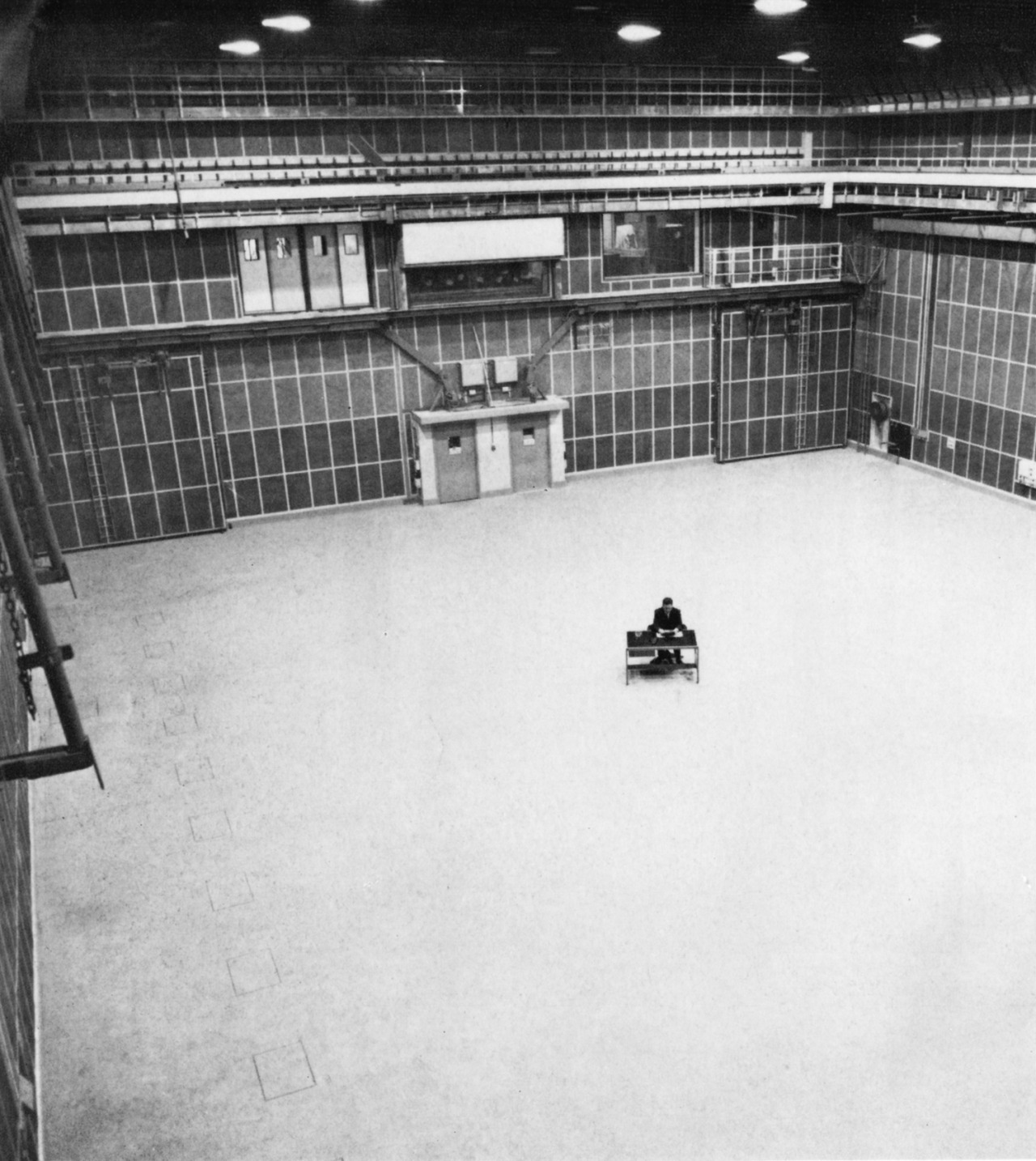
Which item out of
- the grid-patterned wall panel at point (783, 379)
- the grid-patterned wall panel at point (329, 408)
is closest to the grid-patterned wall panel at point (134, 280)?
the grid-patterned wall panel at point (329, 408)

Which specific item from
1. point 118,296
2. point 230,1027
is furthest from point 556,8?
point 118,296

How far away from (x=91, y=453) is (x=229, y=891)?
10858 mm

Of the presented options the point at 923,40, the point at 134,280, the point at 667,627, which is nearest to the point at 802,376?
the point at 667,627

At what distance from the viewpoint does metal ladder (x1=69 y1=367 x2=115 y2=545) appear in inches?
664

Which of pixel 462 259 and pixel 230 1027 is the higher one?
pixel 462 259

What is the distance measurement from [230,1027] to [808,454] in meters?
17.4

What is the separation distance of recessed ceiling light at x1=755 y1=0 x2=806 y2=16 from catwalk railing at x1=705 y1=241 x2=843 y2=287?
59.9ft

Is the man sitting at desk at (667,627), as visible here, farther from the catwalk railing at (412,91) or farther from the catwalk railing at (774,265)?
the catwalk railing at (774,265)

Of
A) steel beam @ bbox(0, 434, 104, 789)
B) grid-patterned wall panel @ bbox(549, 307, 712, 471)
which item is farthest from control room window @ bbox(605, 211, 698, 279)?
steel beam @ bbox(0, 434, 104, 789)

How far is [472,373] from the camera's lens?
62.2ft

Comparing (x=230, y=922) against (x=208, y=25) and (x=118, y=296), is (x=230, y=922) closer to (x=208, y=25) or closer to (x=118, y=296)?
(x=208, y=25)

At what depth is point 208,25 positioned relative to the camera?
7.75 ft

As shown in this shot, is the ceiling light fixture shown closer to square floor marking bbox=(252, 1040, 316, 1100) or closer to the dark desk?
square floor marking bbox=(252, 1040, 316, 1100)

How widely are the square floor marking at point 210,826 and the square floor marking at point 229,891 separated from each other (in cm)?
69
